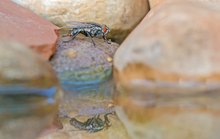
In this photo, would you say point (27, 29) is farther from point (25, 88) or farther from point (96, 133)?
point (96, 133)

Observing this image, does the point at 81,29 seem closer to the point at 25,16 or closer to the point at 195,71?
the point at 25,16

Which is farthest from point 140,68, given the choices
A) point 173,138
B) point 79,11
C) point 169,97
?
point 79,11

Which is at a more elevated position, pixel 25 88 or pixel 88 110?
pixel 25 88

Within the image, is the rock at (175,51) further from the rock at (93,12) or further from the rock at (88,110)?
the rock at (93,12)

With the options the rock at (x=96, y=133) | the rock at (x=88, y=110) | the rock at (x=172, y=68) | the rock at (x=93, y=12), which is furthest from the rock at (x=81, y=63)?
the rock at (x=96, y=133)

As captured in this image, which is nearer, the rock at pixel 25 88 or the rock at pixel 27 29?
the rock at pixel 25 88

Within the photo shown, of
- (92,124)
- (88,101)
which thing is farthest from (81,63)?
(92,124)
